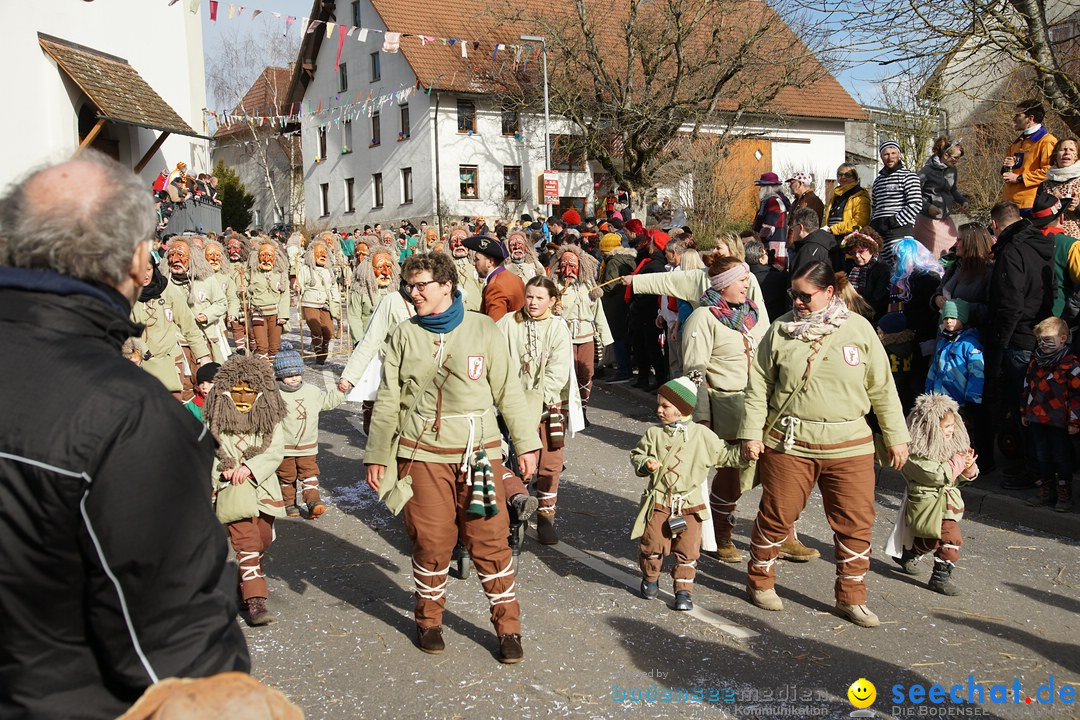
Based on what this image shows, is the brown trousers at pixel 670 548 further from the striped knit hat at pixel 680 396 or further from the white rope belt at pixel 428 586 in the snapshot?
the white rope belt at pixel 428 586

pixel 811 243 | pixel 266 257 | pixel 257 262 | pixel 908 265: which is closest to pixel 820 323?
pixel 908 265

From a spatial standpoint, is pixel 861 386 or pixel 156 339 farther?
pixel 156 339

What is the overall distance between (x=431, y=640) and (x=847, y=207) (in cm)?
828

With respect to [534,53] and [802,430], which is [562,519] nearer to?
[802,430]

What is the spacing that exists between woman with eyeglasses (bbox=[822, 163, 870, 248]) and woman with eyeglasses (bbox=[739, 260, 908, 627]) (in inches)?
241

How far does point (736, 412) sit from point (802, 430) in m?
1.32

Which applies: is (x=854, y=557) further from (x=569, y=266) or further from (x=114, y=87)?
(x=114, y=87)

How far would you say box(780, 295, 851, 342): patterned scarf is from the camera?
18.5ft

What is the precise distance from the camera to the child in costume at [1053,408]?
7.37m

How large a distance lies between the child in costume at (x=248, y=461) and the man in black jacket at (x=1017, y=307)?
19.1ft

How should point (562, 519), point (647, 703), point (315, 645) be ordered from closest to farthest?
point (647, 703) < point (315, 645) < point (562, 519)

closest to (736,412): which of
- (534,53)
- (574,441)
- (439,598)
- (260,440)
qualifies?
(439,598)

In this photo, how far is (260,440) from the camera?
5.87m

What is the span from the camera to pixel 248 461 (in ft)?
18.9
